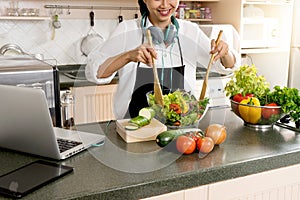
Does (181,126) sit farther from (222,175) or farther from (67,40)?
(67,40)

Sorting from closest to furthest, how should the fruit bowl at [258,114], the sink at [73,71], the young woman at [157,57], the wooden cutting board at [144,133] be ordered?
the wooden cutting board at [144,133]
the fruit bowl at [258,114]
the young woman at [157,57]
the sink at [73,71]

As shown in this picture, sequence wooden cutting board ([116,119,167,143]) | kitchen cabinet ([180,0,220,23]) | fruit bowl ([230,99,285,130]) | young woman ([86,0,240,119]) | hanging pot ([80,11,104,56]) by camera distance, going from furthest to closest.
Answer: kitchen cabinet ([180,0,220,23])
hanging pot ([80,11,104,56])
young woman ([86,0,240,119])
fruit bowl ([230,99,285,130])
wooden cutting board ([116,119,167,143])

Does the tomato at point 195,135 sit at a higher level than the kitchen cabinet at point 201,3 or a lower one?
lower

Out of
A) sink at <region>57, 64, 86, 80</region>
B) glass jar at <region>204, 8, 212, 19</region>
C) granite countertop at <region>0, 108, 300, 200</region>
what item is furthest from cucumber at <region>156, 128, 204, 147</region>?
glass jar at <region>204, 8, 212, 19</region>

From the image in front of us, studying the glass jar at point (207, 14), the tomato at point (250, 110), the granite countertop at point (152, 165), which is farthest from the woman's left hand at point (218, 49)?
the glass jar at point (207, 14)

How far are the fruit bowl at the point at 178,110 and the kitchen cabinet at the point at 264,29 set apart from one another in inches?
89.3

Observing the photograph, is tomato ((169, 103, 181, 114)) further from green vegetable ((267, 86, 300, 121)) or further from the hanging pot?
the hanging pot

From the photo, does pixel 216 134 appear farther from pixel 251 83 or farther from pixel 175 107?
pixel 251 83

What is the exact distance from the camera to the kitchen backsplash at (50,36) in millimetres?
3129

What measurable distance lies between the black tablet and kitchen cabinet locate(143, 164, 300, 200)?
27 centimetres

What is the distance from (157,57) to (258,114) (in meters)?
0.53

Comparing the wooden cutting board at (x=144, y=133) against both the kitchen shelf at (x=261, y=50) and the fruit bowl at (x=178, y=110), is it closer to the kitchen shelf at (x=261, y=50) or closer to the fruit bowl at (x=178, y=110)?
the fruit bowl at (x=178, y=110)

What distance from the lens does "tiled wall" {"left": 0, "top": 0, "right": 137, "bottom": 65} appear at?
312 centimetres

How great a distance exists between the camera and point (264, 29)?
3.64 meters
